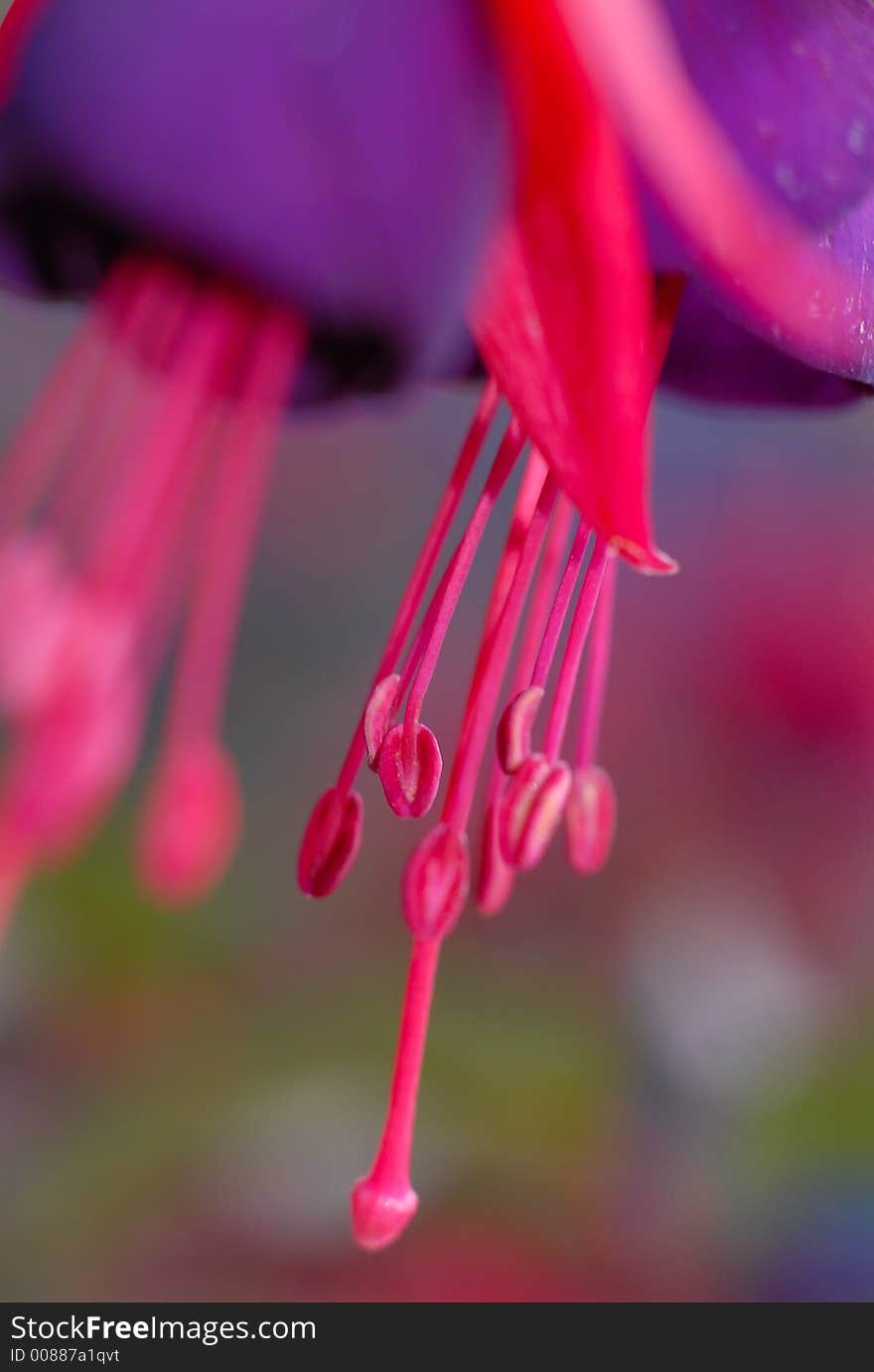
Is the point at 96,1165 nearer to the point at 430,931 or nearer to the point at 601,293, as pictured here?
the point at 430,931

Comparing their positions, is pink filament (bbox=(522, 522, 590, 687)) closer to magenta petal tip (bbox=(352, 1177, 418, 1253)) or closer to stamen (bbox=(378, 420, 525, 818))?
stamen (bbox=(378, 420, 525, 818))

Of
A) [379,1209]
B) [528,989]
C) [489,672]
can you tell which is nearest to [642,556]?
[489,672]

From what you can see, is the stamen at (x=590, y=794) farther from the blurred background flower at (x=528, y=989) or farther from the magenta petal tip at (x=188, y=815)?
the blurred background flower at (x=528, y=989)

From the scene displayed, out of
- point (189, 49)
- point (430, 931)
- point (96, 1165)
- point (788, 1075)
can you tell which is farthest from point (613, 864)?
point (189, 49)

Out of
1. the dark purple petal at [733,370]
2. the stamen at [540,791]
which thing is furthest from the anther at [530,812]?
the dark purple petal at [733,370]

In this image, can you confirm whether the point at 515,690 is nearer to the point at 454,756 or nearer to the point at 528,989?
the point at 454,756

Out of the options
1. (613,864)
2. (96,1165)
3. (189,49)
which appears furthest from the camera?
(613,864)
